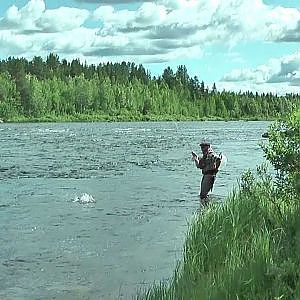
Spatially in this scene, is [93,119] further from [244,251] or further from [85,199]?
[244,251]

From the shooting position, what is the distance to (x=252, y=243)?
34.3ft

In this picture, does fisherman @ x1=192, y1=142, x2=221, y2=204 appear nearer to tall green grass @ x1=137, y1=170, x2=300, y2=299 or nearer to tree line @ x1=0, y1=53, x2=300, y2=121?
tall green grass @ x1=137, y1=170, x2=300, y2=299

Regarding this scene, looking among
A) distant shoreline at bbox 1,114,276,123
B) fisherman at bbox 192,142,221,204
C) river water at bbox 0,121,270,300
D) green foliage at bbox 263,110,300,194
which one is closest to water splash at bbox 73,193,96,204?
river water at bbox 0,121,270,300

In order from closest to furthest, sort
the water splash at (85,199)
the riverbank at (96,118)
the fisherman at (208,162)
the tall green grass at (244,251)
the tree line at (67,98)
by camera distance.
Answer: the tall green grass at (244,251) < the fisherman at (208,162) < the water splash at (85,199) < the riverbank at (96,118) < the tree line at (67,98)

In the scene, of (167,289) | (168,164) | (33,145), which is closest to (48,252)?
(167,289)

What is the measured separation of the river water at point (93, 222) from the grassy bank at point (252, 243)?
62.8 inches

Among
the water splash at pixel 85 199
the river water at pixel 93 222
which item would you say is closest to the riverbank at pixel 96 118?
the river water at pixel 93 222

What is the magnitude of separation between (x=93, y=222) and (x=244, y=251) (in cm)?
1029

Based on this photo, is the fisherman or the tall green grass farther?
the fisherman

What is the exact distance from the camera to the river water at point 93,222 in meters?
13.4

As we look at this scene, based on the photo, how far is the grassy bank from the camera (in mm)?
8156

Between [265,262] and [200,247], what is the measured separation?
10.2 feet

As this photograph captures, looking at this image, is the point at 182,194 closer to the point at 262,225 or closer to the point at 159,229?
the point at 159,229

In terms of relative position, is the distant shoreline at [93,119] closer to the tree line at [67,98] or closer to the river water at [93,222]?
the tree line at [67,98]
